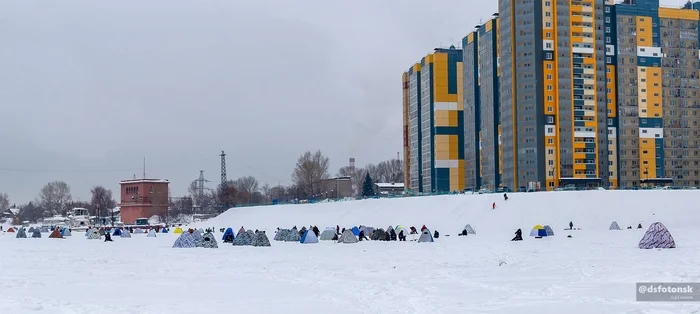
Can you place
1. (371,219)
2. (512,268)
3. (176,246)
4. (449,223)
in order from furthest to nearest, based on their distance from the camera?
1. (371,219)
2. (449,223)
3. (176,246)
4. (512,268)

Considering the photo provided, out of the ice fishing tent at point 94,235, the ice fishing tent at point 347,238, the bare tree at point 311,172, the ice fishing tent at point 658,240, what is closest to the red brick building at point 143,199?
the bare tree at point 311,172

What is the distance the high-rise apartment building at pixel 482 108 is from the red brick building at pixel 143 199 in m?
69.0

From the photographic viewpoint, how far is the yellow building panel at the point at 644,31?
110312 mm

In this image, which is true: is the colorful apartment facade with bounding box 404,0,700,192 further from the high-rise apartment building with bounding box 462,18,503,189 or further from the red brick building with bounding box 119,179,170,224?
the red brick building with bounding box 119,179,170,224

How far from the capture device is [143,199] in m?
161

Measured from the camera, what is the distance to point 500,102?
11256 cm

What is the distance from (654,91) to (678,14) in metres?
12.6

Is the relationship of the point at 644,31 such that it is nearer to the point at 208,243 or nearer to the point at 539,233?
the point at 539,233

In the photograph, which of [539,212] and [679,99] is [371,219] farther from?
[679,99]

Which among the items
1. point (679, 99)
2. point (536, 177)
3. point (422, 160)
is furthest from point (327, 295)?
point (422, 160)

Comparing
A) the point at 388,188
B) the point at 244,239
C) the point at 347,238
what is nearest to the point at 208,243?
the point at 244,239

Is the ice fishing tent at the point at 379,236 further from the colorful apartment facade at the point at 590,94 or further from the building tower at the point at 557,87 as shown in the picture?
the colorful apartment facade at the point at 590,94

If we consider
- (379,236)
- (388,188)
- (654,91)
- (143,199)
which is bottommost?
A: (379,236)

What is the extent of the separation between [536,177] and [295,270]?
82.9 meters
